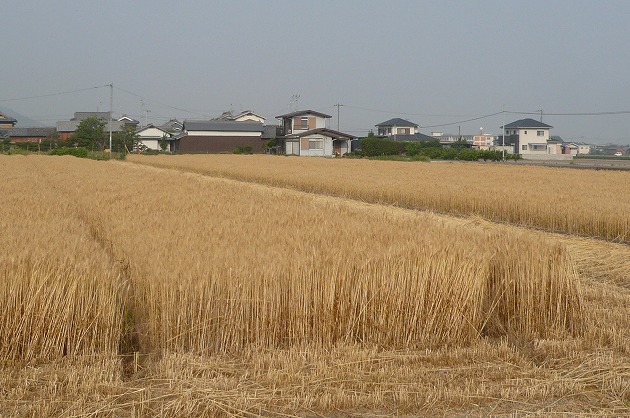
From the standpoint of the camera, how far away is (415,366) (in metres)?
5.11

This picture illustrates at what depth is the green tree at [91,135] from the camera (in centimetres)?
7356

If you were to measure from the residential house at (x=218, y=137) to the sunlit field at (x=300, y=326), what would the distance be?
73.0m

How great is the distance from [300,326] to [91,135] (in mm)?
73687

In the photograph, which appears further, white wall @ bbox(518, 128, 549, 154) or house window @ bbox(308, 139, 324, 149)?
white wall @ bbox(518, 128, 549, 154)

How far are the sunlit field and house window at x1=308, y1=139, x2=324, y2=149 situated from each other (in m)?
64.1

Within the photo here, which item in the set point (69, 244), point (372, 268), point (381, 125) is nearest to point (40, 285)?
point (69, 244)

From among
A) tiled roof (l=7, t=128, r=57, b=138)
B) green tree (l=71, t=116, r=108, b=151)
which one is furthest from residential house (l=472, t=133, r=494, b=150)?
green tree (l=71, t=116, r=108, b=151)

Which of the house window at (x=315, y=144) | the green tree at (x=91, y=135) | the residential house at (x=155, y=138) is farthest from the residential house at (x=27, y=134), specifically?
the house window at (x=315, y=144)

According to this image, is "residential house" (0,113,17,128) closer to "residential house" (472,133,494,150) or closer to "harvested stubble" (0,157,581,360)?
"residential house" (472,133,494,150)

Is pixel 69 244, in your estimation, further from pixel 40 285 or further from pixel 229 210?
pixel 229 210

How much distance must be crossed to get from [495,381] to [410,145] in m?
70.2

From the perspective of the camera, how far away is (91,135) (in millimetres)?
74438

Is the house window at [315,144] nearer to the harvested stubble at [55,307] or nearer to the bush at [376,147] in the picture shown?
the bush at [376,147]

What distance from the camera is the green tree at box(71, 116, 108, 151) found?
7356cm
